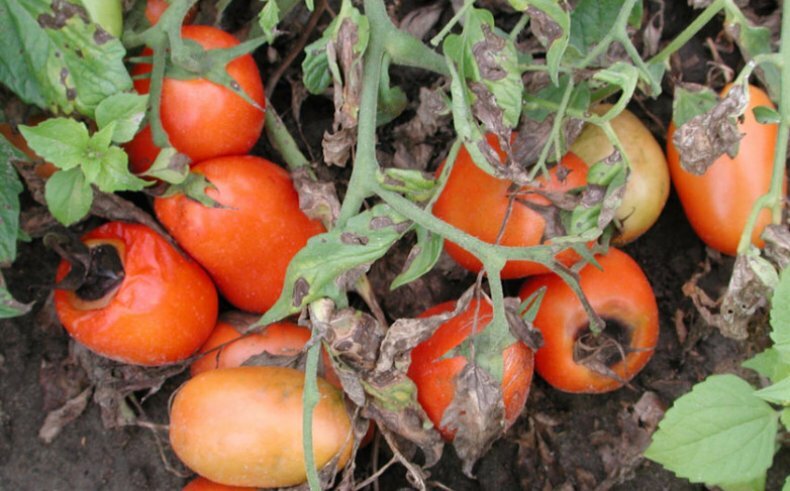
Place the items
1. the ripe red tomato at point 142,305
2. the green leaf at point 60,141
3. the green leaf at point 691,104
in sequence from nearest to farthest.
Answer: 1. the green leaf at point 60,141
2. the ripe red tomato at point 142,305
3. the green leaf at point 691,104

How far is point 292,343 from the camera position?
5.46 feet

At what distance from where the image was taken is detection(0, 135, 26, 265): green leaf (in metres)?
1.46

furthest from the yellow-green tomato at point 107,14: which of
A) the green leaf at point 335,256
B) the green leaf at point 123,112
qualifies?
the green leaf at point 335,256

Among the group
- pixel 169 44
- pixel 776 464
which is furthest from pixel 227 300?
pixel 776 464

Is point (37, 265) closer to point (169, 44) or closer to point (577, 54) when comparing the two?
point (169, 44)

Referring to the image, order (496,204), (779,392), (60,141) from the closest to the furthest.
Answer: (779,392)
(60,141)
(496,204)

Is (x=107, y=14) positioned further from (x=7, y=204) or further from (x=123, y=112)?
(x=7, y=204)

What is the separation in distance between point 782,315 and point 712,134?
32 centimetres


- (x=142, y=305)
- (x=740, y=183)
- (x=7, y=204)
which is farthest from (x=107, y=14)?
(x=740, y=183)

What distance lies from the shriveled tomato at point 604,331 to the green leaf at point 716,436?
0.59 feet

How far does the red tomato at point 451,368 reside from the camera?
1522 millimetres

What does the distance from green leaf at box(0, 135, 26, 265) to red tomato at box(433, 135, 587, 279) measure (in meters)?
0.71

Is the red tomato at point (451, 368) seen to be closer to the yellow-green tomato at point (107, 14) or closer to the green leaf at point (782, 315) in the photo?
the green leaf at point (782, 315)

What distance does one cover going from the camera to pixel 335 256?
1.33 m
